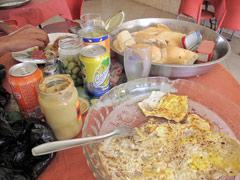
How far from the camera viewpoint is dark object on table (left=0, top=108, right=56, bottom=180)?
23.1 inches

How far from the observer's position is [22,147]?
627 millimetres

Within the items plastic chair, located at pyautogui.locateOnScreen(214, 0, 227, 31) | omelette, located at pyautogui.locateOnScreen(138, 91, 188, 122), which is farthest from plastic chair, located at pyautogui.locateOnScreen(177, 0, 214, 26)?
omelette, located at pyautogui.locateOnScreen(138, 91, 188, 122)

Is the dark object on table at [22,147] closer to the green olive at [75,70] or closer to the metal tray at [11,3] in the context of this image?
the green olive at [75,70]

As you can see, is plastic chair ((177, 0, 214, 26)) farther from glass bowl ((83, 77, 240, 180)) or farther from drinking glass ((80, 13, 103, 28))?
glass bowl ((83, 77, 240, 180))

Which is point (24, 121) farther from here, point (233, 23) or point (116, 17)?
point (233, 23)

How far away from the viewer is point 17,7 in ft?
5.94

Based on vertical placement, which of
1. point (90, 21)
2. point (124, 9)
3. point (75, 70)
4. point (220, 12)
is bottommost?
point (124, 9)

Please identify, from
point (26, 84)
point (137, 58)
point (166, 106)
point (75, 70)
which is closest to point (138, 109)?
point (166, 106)

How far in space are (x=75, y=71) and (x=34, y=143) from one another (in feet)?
1.27

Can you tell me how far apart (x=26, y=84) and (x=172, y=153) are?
547 millimetres

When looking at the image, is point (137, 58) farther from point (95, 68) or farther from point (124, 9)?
point (124, 9)

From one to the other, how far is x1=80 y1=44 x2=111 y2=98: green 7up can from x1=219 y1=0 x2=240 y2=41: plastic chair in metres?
2.37

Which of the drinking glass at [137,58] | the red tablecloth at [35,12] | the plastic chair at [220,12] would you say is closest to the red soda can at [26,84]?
the drinking glass at [137,58]

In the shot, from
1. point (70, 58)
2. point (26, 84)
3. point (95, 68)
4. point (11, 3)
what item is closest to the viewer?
point (26, 84)
